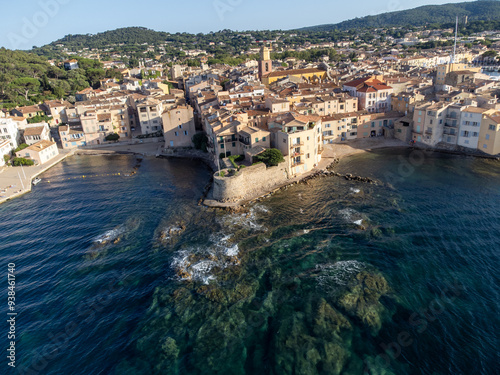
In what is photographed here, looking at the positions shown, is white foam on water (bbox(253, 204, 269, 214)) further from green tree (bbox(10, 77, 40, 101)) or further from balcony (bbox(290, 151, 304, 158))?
green tree (bbox(10, 77, 40, 101))

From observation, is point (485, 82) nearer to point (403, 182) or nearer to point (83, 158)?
point (403, 182)

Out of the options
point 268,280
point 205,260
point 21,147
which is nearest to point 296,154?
point 205,260

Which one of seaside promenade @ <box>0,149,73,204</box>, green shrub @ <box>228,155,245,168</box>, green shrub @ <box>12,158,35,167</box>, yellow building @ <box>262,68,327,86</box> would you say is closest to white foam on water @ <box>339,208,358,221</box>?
green shrub @ <box>228,155,245,168</box>

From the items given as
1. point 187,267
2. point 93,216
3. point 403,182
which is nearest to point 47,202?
point 93,216

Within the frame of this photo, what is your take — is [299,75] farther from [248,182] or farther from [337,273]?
[337,273]

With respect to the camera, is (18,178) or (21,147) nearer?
(18,178)

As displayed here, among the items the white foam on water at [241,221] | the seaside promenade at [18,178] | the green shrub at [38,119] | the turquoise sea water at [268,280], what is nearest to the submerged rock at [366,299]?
the turquoise sea water at [268,280]

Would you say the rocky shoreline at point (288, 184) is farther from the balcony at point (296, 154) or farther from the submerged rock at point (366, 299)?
the submerged rock at point (366, 299)
